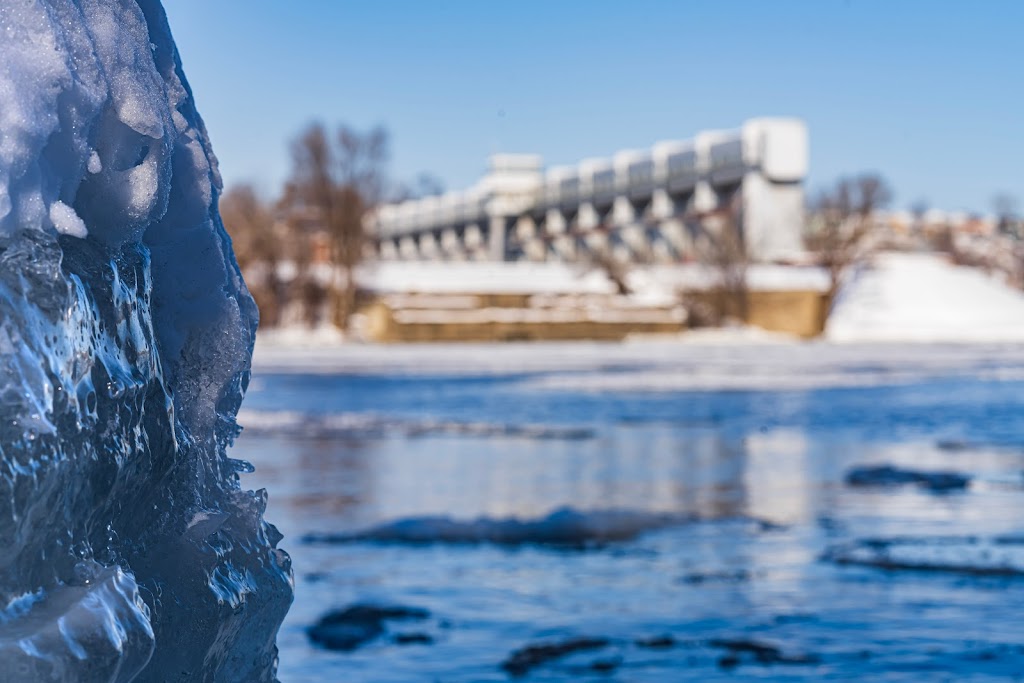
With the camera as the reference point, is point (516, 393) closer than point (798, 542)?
No

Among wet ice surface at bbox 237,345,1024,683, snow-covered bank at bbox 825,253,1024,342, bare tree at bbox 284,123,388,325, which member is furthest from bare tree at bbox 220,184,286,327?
wet ice surface at bbox 237,345,1024,683

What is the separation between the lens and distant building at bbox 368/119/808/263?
206ft

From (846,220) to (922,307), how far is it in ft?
26.3

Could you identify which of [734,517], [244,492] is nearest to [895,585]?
[734,517]

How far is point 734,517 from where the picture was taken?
24.1 feet

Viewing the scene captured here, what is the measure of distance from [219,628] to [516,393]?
17.2 metres

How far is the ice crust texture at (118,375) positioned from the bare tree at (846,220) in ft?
181

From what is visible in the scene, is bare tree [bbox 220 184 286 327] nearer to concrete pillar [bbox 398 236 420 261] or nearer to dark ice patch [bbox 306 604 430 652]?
concrete pillar [bbox 398 236 420 261]

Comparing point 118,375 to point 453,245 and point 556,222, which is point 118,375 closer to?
point 556,222

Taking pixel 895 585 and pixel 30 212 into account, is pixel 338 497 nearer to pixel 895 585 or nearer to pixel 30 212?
pixel 895 585

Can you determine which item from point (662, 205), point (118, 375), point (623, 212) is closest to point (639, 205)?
point (623, 212)

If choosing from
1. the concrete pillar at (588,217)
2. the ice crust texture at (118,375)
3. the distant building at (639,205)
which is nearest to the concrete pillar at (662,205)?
the distant building at (639,205)

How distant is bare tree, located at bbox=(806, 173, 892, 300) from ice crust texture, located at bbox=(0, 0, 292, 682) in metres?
55.0

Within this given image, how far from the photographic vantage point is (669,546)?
6.48 metres
